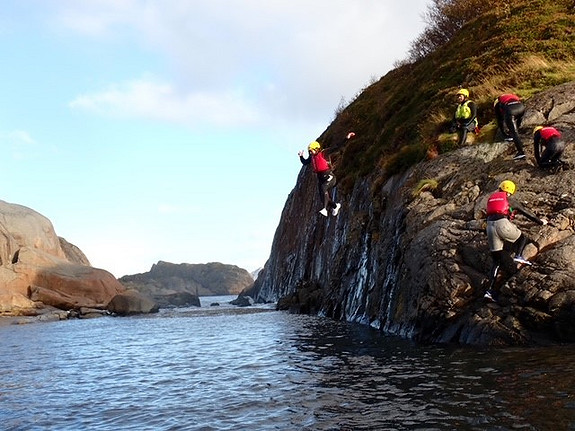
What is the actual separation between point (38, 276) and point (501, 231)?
135 feet

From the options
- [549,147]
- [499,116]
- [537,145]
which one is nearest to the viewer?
[549,147]

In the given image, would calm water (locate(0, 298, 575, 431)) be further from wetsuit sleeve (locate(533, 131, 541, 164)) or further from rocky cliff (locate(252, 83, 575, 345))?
wetsuit sleeve (locate(533, 131, 541, 164))

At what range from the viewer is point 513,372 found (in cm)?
999

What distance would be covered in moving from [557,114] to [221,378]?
14488 mm

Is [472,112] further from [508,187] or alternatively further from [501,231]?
[501,231]

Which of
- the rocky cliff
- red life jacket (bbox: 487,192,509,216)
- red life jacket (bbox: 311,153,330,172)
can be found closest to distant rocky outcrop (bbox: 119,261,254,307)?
red life jacket (bbox: 311,153,330,172)

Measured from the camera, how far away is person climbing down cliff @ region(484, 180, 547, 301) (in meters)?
13.9

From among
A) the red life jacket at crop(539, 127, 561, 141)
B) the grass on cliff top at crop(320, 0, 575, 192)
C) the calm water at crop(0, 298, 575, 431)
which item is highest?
the grass on cliff top at crop(320, 0, 575, 192)

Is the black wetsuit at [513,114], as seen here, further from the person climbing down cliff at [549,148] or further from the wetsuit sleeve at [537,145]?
the person climbing down cliff at [549,148]

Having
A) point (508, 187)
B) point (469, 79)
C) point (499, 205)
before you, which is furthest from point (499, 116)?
point (469, 79)

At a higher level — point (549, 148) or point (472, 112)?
point (472, 112)

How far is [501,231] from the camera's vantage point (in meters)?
14.0

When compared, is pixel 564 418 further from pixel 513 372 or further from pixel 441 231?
pixel 441 231

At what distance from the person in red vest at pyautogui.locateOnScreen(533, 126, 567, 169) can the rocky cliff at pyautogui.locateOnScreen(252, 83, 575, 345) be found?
34 centimetres
